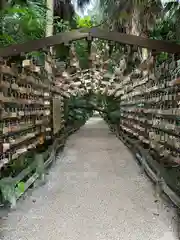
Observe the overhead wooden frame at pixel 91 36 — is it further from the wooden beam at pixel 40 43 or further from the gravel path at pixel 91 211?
the gravel path at pixel 91 211

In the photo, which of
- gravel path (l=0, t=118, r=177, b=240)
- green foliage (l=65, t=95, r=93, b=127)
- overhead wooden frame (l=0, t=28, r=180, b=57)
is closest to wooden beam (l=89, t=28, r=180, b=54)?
overhead wooden frame (l=0, t=28, r=180, b=57)

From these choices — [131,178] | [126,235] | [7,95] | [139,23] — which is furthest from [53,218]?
[139,23]

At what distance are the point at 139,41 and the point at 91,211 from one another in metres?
2.78

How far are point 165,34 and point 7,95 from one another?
767 centimetres

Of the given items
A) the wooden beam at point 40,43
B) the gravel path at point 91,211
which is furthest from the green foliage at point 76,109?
the wooden beam at point 40,43

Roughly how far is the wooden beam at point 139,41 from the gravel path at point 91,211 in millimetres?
2227

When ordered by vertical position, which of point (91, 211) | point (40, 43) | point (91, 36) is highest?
point (91, 36)

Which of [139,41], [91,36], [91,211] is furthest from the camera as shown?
[91,36]

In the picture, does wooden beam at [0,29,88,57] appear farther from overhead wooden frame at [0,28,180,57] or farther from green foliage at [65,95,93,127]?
green foliage at [65,95,93,127]

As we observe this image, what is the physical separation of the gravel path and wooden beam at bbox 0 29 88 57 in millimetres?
2158

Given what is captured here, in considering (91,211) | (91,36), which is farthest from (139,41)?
(91,211)

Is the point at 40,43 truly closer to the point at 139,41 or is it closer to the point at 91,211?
the point at 139,41

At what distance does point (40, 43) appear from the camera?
517cm

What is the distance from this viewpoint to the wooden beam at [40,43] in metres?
4.88
